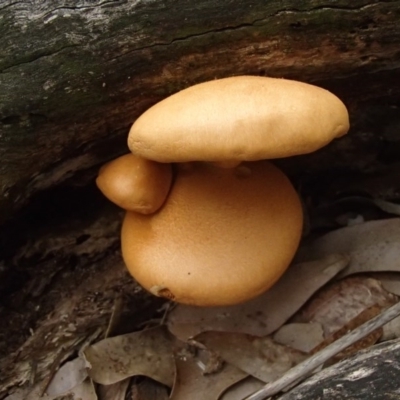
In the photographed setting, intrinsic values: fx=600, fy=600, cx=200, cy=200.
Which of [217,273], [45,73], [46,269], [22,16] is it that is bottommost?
[46,269]

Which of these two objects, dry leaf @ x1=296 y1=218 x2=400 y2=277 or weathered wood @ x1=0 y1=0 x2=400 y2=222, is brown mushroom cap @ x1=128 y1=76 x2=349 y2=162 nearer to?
weathered wood @ x1=0 y1=0 x2=400 y2=222

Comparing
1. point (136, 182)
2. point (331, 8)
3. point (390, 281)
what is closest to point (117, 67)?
point (136, 182)

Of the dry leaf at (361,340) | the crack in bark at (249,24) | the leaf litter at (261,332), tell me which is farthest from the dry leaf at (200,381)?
the crack in bark at (249,24)

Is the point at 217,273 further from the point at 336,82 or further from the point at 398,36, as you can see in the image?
the point at 398,36

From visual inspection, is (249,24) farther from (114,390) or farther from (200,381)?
(114,390)

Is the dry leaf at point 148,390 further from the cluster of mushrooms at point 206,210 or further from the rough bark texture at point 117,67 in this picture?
the cluster of mushrooms at point 206,210

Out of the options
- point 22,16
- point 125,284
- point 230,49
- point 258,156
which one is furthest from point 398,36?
point 125,284
